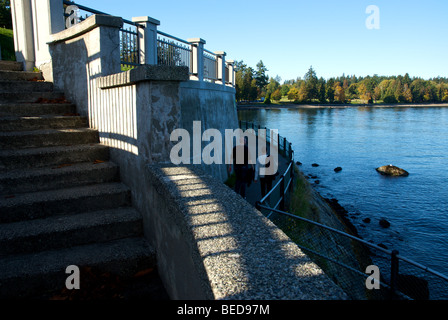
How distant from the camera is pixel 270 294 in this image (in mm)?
1889

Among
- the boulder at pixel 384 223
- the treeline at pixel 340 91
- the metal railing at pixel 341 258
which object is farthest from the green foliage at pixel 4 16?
the treeline at pixel 340 91

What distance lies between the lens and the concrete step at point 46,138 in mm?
5285

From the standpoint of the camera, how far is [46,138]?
5574 millimetres

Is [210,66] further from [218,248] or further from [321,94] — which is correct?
[321,94]

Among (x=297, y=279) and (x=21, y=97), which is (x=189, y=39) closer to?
(x=21, y=97)

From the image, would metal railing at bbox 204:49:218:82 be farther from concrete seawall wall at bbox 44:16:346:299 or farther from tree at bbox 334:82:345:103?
tree at bbox 334:82:345:103

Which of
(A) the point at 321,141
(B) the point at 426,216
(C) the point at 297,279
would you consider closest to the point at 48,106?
(C) the point at 297,279

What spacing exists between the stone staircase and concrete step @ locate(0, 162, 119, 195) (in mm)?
11

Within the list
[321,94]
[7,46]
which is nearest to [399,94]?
[321,94]

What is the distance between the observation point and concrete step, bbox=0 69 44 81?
7.45 meters

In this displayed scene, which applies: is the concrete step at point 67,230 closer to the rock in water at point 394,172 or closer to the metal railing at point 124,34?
the metal railing at point 124,34

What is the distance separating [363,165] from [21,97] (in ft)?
101

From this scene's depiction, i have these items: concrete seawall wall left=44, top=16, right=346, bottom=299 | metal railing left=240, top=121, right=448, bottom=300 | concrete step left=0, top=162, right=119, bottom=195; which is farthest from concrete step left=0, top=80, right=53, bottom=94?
metal railing left=240, top=121, right=448, bottom=300

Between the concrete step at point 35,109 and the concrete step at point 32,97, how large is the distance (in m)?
0.33
